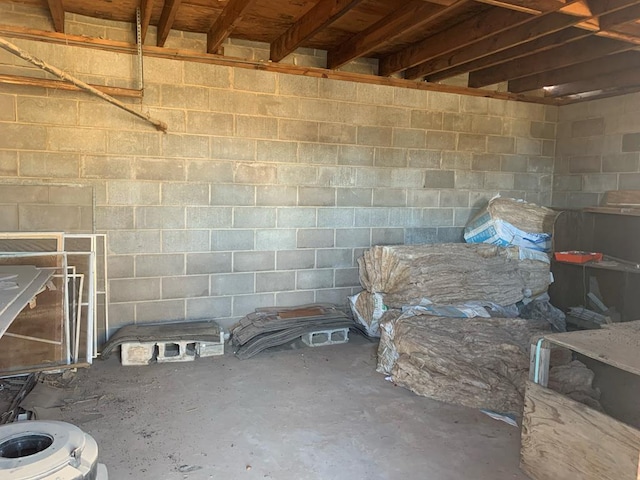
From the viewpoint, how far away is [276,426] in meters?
2.86

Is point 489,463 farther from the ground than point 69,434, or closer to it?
closer to it

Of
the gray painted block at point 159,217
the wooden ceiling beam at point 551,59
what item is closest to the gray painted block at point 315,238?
the gray painted block at point 159,217

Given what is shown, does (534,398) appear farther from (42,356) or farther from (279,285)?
(42,356)

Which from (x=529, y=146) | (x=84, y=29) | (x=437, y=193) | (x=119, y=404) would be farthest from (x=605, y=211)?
(x=84, y=29)

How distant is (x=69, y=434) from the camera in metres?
1.68

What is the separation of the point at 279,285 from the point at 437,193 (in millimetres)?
1937

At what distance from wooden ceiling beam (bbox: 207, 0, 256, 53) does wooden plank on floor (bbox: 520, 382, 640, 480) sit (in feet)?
9.14

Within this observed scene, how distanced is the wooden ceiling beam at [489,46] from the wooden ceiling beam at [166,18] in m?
2.25

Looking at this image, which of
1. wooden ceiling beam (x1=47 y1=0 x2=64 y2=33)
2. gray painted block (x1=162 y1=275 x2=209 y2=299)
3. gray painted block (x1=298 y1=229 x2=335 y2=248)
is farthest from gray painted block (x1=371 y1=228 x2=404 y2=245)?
wooden ceiling beam (x1=47 y1=0 x2=64 y2=33)

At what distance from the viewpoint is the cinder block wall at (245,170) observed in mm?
3779

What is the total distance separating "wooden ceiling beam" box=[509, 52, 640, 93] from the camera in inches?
161

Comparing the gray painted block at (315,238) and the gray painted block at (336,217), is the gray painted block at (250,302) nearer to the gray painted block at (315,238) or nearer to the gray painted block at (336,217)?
the gray painted block at (315,238)

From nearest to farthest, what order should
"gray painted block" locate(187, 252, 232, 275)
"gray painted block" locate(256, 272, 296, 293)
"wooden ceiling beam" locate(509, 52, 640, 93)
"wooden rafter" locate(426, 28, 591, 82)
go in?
"wooden rafter" locate(426, 28, 591, 82) < "wooden ceiling beam" locate(509, 52, 640, 93) < "gray painted block" locate(187, 252, 232, 275) < "gray painted block" locate(256, 272, 296, 293)

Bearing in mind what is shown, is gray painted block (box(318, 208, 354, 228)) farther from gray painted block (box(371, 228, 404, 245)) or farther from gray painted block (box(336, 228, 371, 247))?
gray painted block (box(371, 228, 404, 245))
